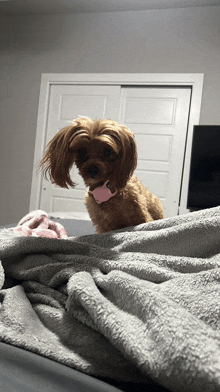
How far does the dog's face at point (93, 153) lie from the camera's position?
1069mm

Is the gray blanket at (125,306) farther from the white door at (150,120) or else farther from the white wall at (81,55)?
the white wall at (81,55)

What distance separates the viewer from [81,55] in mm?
4047

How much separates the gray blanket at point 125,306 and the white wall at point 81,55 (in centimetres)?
322

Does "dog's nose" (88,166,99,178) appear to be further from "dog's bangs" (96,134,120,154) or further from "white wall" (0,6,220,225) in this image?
"white wall" (0,6,220,225)

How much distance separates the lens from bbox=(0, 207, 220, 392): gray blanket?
1.33 feet

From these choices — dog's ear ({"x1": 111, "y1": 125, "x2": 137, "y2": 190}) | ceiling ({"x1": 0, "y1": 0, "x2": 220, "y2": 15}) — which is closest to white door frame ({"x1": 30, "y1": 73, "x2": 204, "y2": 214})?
ceiling ({"x1": 0, "y1": 0, "x2": 220, "y2": 15})

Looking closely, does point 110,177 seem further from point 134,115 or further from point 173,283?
point 134,115

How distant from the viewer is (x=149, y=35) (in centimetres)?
379

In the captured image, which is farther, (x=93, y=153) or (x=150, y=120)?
(x=150, y=120)

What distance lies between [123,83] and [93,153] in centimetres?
308

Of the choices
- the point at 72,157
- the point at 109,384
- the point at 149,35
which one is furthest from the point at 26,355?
the point at 149,35

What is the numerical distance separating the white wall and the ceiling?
64 mm

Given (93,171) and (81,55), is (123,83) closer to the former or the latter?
(81,55)

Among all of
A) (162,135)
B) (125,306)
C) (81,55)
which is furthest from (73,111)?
(125,306)
